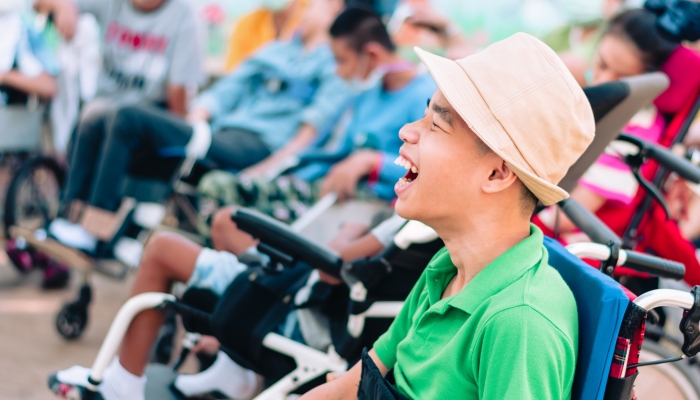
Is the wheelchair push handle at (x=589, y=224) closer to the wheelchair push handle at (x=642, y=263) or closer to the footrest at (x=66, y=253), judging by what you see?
the wheelchair push handle at (x=642, y=263)

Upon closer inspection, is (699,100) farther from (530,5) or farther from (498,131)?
(530,5)

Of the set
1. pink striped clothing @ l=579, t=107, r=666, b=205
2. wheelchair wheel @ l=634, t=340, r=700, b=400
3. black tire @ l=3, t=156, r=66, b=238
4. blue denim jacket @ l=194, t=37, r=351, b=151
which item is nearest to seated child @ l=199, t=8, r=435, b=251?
blue denim jacket @ l=194, t=37, r=351, b=151

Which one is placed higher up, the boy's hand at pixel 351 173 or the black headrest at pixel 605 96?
the black headrest at pixel 605 96

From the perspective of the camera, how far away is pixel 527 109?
1136 mm

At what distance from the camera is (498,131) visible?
1140 mm

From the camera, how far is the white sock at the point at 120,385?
187 cm

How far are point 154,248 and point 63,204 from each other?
1.41 m

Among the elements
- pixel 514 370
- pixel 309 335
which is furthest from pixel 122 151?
pixel 514 370

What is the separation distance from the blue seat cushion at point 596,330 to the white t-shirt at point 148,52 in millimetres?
2800

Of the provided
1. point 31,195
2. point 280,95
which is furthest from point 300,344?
point 31,195

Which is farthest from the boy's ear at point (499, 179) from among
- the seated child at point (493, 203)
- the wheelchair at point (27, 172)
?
the wheelchair at point (27, 172)

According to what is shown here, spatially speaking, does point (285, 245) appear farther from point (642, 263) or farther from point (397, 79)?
point (397, 79)

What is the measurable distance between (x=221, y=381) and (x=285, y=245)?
494 mm

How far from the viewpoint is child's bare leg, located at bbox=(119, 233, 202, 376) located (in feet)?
6.25
